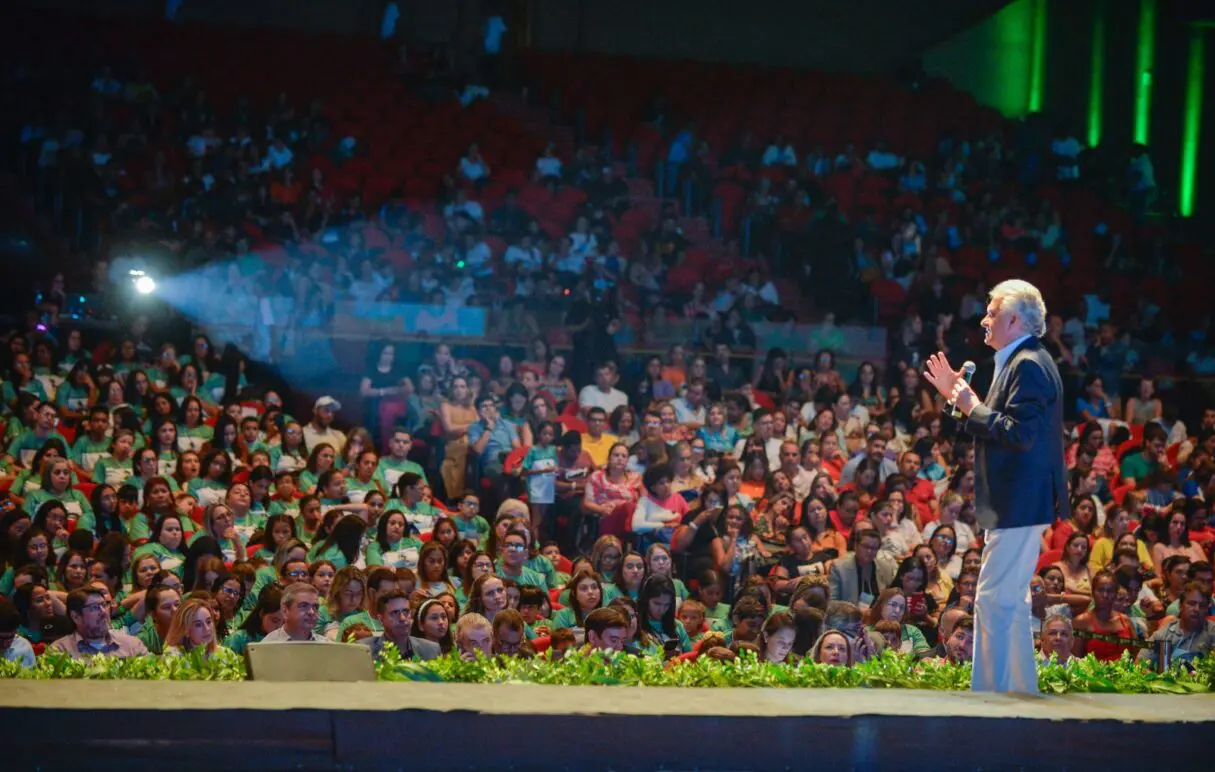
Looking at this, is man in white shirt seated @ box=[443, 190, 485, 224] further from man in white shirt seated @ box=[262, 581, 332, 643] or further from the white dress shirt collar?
the white dress shirt collar

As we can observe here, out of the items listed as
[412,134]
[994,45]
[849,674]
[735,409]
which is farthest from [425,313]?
[994,45]

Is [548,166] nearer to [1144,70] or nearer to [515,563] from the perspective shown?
[515,563]

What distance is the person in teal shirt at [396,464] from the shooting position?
9.51 m

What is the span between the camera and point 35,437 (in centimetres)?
916

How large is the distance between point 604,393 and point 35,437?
3967 millimetres

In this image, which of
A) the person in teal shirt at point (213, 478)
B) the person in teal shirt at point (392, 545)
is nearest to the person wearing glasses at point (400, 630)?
the person in teal shirt at point (392, 545)

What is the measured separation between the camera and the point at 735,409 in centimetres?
1098

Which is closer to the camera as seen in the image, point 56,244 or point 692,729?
point 692,729

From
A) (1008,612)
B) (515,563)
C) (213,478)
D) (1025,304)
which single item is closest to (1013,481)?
(1008,612)

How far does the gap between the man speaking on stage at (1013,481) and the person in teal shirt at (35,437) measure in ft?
21.0

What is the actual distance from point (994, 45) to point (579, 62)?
563cm

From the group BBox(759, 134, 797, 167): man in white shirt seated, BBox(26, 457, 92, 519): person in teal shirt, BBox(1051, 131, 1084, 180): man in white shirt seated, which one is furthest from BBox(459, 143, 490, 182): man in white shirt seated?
BBox(26, 457, 92, 519): person in teal shirt

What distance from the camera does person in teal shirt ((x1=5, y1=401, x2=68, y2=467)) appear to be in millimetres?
9086

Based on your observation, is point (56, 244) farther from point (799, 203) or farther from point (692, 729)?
point (692, 729)
